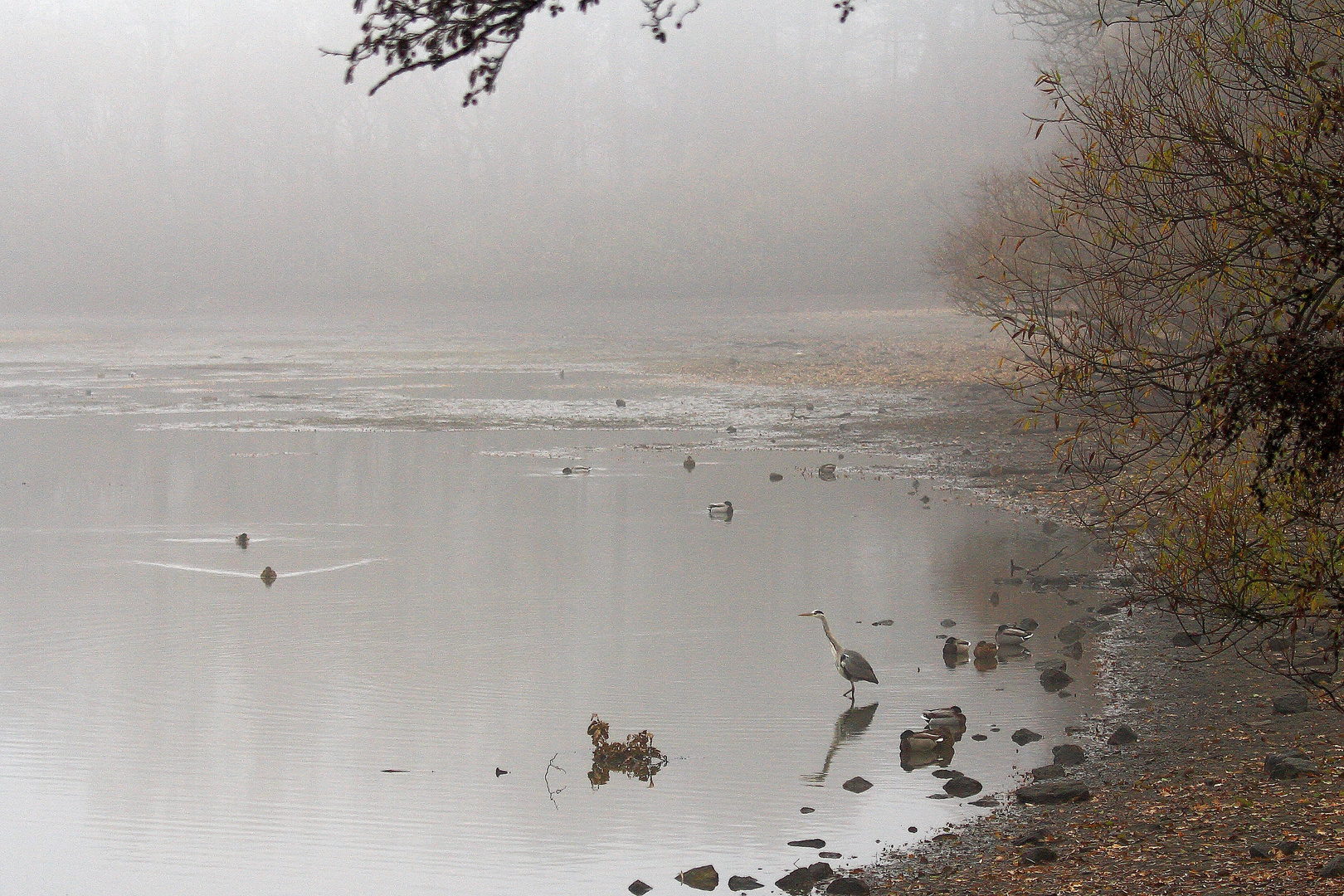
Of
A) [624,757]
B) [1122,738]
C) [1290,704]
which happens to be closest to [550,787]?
[624,757]

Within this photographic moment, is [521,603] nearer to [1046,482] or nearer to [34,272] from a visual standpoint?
[1046,482]

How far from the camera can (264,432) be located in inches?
1140

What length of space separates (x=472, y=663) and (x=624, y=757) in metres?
3.33

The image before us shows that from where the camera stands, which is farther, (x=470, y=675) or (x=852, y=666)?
(x=470, y=675)

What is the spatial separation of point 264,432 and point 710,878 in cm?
2257

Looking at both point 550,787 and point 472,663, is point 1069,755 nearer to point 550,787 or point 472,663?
point 550,787

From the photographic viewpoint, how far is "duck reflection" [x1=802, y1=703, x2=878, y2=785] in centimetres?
973

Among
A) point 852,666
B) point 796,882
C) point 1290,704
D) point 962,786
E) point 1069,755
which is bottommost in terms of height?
point 796,882

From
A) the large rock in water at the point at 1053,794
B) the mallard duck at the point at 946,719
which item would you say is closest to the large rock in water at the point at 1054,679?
the mallard duck at the point at 946,719

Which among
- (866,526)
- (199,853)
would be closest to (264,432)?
(866,526)

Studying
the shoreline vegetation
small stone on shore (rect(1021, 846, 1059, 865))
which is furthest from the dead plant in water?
small stone on shore (rect(1021, 846, 1059, 865))

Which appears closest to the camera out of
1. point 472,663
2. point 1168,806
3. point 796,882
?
point 796,882

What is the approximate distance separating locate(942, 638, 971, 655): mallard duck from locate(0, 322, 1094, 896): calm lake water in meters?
0.25

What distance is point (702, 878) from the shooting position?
7.97m
